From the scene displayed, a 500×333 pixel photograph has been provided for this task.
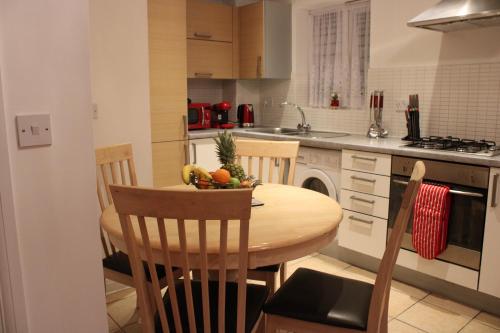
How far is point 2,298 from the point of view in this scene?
1.27 meters

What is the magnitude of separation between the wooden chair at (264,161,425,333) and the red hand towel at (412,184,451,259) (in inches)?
38.7

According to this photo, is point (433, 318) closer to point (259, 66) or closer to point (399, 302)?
point (399, 302)

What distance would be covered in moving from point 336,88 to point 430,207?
177cm

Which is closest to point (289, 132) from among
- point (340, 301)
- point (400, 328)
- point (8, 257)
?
point (400, 328)

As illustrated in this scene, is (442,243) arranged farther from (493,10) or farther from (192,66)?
(192,66)

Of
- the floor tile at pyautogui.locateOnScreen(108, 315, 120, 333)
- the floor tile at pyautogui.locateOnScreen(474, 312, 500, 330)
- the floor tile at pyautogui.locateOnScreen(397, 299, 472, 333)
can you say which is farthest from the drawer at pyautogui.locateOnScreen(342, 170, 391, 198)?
the floor tile at pyautogui.locateOnScreen(108, 315, 120, 333)

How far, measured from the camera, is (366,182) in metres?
2.94

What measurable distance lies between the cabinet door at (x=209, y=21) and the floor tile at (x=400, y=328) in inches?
114

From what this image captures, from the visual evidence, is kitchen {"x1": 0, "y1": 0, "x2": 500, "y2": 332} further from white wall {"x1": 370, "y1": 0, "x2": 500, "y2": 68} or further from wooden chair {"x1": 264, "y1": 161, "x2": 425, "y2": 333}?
wooden chair {"x1": 264, "y1": 161, "x2": 425, "y2": 333}

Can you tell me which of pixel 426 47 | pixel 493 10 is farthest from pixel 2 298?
pixel 426 47

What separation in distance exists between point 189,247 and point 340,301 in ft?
2.11

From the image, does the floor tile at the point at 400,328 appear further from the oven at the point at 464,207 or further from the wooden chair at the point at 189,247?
the wooden chair at the point at 189,247

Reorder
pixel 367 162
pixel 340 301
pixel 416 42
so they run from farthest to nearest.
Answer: pixel 416 42, pixel 367 162, pixel 340 301

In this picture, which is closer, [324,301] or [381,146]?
[324,301]
